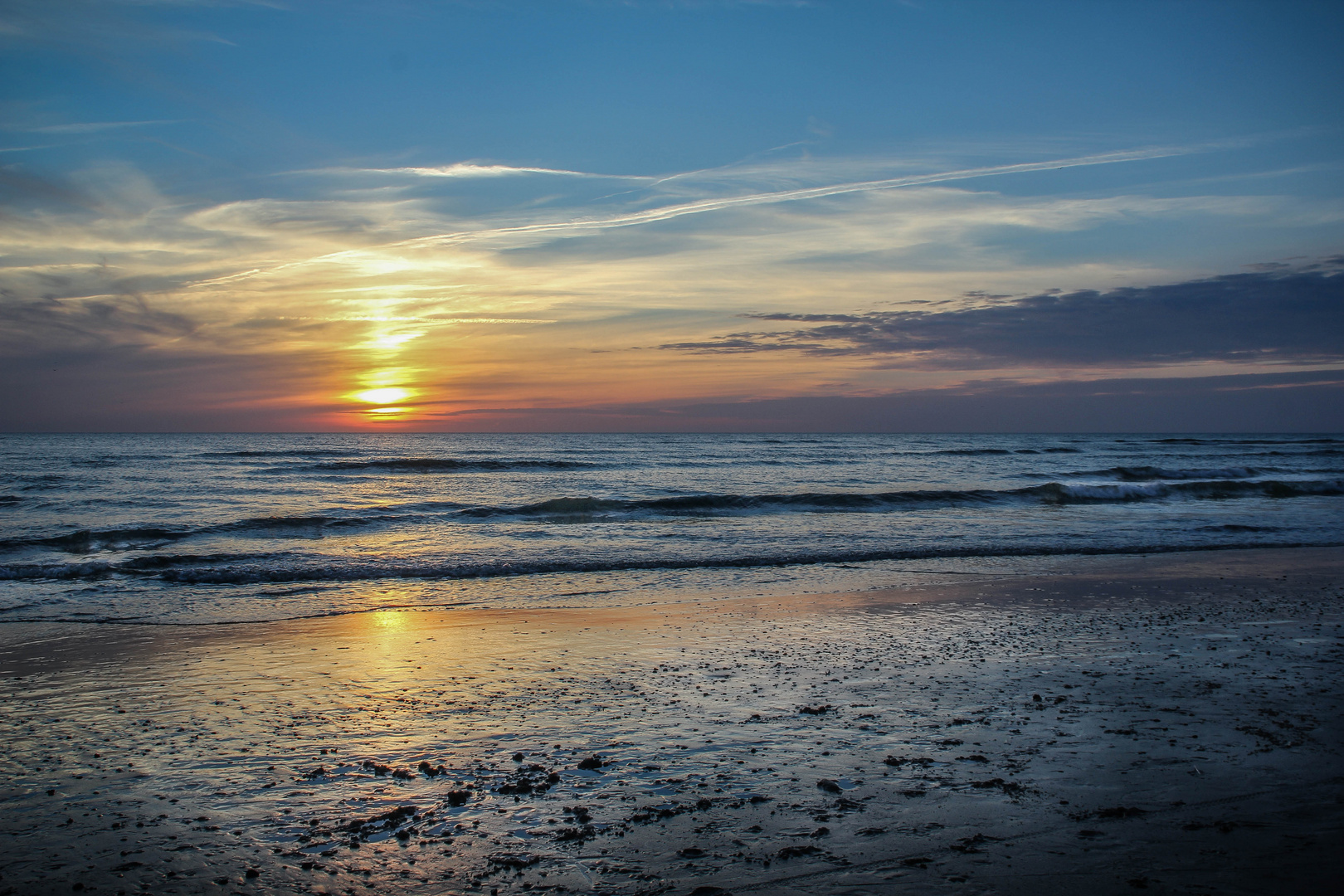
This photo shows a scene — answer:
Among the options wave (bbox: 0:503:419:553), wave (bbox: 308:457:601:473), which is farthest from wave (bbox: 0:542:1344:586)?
wave (bbox: 308:457:601:473)

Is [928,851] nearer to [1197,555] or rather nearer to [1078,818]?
[1078,818]

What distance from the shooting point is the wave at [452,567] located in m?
12.4

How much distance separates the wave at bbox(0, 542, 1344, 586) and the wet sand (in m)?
4.10

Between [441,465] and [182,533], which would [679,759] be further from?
[441,465]

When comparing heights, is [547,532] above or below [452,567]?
below

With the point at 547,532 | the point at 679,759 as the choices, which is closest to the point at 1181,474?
the point at 547,532

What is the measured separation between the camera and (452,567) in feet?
43.8

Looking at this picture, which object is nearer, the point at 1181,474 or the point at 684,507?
the point at 684,507

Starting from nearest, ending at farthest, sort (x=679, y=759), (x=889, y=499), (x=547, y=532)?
(x=679, y=759) → (x=547, y=532) → (x=889, y=499)

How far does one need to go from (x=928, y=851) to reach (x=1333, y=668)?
5.54 metres

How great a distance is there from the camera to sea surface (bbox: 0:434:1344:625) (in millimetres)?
11172

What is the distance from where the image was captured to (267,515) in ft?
71.0

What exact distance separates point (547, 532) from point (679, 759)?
14.3 metres

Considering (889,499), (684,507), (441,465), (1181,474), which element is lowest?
(1181,474)
